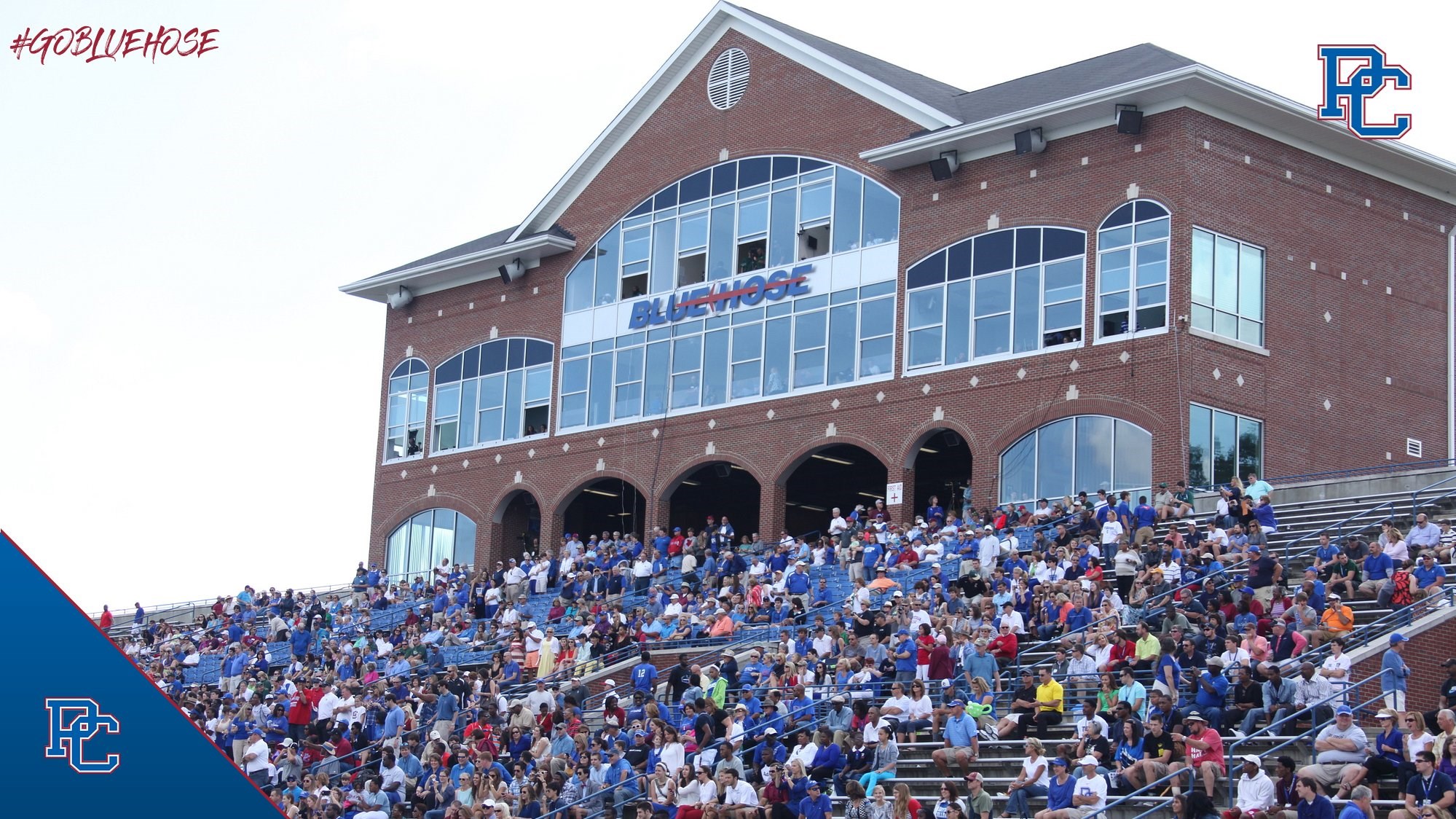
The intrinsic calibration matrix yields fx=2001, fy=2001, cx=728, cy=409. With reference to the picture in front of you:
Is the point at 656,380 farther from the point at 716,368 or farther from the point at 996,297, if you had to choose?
the point at 996,297

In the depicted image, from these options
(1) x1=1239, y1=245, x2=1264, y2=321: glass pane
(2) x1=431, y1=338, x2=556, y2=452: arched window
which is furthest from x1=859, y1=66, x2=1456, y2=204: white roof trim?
(2) x1=431, y1=338, x2=556, y2=452: arched window

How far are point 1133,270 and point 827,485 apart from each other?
11.1m

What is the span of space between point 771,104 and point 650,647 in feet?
48.5

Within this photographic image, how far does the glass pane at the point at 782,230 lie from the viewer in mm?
43062

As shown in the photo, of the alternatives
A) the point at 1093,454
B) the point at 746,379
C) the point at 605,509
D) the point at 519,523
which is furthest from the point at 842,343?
the point at 519,523

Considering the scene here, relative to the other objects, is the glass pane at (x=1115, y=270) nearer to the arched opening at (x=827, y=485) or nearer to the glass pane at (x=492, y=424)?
the arched opening at (x=827, y=485)

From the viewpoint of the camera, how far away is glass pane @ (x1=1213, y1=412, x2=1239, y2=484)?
36.0m

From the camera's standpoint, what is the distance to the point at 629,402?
4597 centimetres

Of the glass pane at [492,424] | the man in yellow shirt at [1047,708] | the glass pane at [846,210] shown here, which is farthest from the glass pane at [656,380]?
the man in yellow shirt at [1047,708]

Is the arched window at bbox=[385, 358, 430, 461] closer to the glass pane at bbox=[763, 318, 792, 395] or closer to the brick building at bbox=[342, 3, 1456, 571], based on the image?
the brick building at bbox=[342, 3, 1456, 571]

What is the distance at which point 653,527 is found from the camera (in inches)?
1766

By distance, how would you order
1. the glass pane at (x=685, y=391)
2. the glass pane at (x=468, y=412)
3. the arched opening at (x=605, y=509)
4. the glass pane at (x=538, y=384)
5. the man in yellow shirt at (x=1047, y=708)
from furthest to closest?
the glass pane at (x=468, y=412) → the glass pane at (x=538, y=384) → the arched opening at (x=605, y=509) → the glass pane at (x=685, y=391) → the man in yellow shirt at (x=1047, y=708)

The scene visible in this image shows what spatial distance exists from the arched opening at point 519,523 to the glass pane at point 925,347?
469 inches

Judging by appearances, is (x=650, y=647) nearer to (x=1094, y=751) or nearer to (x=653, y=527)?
(x=653, y=527)
